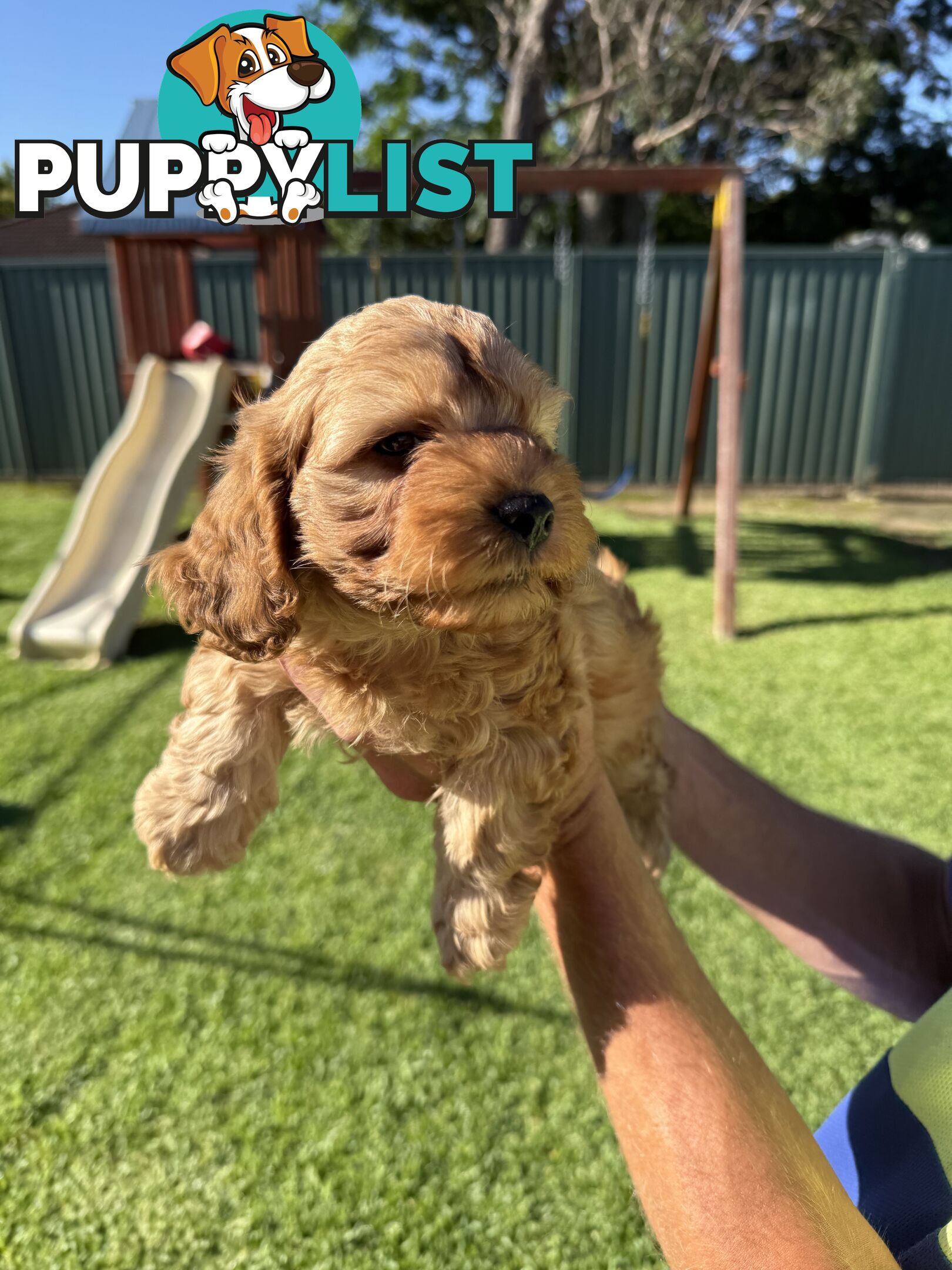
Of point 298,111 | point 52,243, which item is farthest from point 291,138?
point 52,243

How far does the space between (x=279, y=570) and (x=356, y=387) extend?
356 mm

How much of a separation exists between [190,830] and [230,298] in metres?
11.3

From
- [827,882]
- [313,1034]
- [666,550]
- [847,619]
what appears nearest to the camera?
[827,882]

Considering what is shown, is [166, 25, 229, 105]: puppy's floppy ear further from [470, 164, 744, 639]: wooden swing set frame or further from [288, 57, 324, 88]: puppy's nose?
[470, 164, 744, 639]: wooden swing set frame

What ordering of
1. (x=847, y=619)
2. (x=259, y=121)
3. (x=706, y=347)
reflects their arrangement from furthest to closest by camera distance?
(x=706, y=347), (x=847, y=619), (x=259, y=121)

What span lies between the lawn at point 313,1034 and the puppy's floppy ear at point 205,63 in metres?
2.96

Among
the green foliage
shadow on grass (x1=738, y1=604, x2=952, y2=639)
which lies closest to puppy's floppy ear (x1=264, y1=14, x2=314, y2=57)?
shadow on grass (x1=738, y1=604, x2=952, y2=639)

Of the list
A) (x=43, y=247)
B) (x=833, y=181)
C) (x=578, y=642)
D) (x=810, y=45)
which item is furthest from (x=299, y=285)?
(x=43, y=247)

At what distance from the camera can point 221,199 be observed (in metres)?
3.78

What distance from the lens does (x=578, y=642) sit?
1.77 m

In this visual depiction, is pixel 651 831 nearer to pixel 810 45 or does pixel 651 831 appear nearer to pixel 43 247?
pixel 810 45

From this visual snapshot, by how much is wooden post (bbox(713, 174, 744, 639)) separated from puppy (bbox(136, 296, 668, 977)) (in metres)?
3.98

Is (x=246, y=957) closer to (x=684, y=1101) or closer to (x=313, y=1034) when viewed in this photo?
(x=313, y=1034)

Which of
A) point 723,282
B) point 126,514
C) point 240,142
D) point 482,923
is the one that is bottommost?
point 126,514
